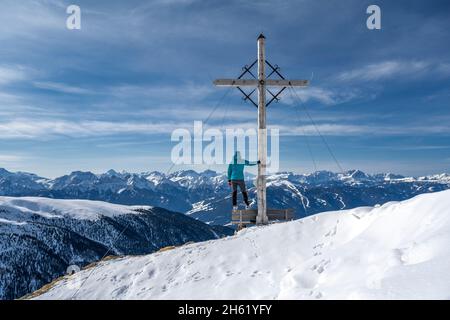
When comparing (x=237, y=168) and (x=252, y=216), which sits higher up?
Result: (x=237, y=168)

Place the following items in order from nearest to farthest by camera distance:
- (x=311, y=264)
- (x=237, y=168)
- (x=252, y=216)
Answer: (x=311, y=264) → (x=237, y=168) → (x=252, y=216)

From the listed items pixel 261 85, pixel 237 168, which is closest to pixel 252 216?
pixel 237 168

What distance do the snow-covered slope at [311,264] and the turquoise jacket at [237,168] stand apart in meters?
3.63

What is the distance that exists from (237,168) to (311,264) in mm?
8475

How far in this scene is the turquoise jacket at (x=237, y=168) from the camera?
1647 cm

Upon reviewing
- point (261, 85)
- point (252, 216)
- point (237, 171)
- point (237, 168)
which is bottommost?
point (252, 216)

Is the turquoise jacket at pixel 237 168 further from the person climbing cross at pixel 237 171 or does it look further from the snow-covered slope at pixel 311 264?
the snow-covered slope at pixel 311 264

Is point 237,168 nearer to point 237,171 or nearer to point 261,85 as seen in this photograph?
point 237,171

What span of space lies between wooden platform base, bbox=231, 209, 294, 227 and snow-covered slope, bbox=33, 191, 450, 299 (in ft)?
11.2

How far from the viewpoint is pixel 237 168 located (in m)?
16.7

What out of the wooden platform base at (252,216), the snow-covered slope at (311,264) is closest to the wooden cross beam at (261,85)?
the wooden platform base at (252,216)

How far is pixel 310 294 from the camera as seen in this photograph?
22.4 ft

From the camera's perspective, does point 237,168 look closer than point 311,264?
No
